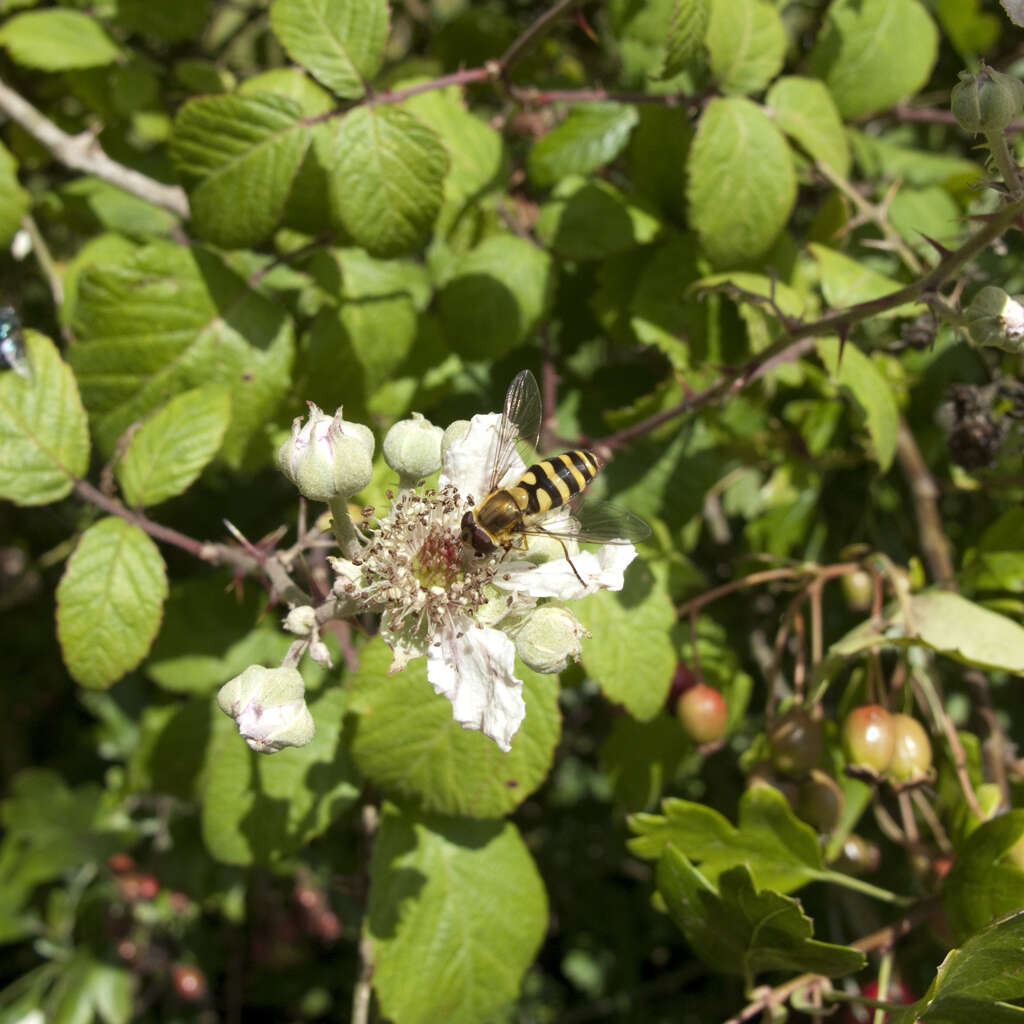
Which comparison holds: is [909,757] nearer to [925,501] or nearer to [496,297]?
[925,501]

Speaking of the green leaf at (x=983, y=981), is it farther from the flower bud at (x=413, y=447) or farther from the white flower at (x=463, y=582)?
the flower bud at (x=413, y=447)

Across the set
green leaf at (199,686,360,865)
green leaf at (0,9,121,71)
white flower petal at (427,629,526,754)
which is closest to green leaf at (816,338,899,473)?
white flower petal at (427,629,526,754)

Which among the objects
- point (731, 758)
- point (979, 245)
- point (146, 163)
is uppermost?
point (979, 245)

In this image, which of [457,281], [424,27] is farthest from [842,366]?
[424,27]


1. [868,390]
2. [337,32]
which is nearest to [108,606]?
[337,32]

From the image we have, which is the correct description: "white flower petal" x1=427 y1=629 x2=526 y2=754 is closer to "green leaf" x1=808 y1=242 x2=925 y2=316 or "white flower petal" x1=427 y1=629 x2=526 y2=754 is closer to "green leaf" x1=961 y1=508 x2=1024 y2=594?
"green leaf" x1=808 y1=242 x2=925 y2=316

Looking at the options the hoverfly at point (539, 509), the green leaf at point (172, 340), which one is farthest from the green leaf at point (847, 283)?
the green leaf at point (172, 340)

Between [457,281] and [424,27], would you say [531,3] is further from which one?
[457,281]
